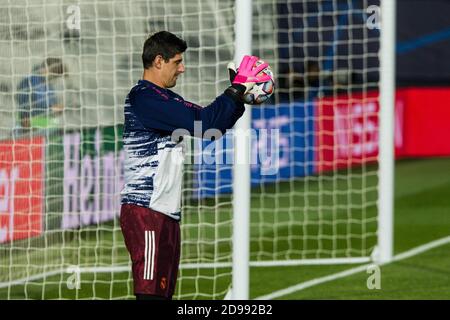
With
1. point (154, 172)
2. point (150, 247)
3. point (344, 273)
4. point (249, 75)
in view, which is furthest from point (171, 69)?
point (344, 273)

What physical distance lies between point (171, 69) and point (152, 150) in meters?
0.49

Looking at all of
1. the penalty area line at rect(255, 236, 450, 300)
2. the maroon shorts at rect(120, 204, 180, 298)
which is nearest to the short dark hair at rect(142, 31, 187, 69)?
the maroon shorts at rect(120, 204, 180, 298)

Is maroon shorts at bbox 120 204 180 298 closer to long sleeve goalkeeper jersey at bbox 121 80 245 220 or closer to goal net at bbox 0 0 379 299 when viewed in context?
long sleeve goalkeeper jersey at bbox 121 80 245 220

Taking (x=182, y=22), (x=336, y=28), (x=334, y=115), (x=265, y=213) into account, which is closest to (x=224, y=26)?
(x=182, y=22)

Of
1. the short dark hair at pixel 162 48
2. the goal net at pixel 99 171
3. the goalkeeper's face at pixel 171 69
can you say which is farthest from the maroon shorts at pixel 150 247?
the goal net at pixel 99 171

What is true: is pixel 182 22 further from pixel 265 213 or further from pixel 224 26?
pixel 265 213

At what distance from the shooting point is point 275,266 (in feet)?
41.0

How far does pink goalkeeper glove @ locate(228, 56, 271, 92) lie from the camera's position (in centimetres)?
769

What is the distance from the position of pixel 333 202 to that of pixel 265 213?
1104 mm

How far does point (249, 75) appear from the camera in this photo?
7711 millimetres

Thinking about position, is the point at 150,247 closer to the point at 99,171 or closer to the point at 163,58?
the point at 163,58

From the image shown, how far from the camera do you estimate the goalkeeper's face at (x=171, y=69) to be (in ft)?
25.6

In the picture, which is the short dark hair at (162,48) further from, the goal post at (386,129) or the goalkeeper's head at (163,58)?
the goal post at (386,129)

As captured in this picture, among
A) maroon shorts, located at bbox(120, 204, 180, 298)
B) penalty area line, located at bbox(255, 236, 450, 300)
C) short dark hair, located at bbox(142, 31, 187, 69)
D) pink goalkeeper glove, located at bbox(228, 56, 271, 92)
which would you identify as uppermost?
short dark hair, located at bbox(142, 31, 187, 69)
